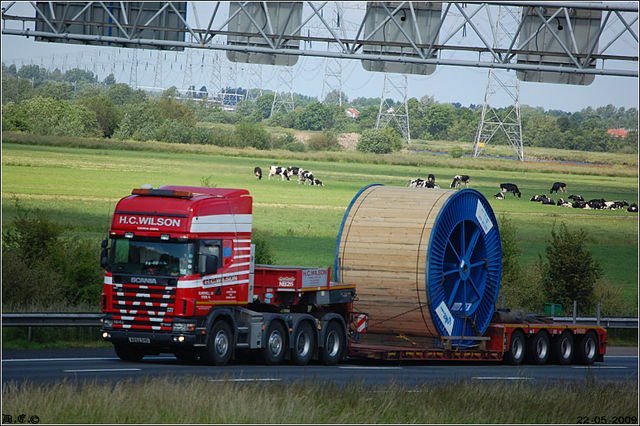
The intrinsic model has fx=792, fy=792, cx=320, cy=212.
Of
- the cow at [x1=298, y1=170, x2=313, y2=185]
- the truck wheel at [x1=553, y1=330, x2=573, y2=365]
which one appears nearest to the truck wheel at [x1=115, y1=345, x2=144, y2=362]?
the truck wheel at [x1=553, y1=330, x2=573, y2=365]

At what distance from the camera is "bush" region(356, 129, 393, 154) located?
67875 mm

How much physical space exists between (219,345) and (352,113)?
5785cm

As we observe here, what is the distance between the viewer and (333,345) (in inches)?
752

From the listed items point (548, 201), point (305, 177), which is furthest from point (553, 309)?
point (548, 201)

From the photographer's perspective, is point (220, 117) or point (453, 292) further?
point (220, 117)

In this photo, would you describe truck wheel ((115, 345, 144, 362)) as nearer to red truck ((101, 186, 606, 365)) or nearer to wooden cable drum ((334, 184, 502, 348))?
red truck ((101, 186, 606, 365))

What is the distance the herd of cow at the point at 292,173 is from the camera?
62.4 meters

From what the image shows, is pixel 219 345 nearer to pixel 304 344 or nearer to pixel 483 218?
pixel 304 344

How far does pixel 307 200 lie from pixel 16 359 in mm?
43205

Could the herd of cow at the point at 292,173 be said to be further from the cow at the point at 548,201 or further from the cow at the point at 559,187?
the cow at the point at 559,187

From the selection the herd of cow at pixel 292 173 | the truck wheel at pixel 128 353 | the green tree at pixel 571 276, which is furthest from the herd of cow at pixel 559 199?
the truck wheel at pixel 128 353

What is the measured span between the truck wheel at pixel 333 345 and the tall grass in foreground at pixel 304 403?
200 inches

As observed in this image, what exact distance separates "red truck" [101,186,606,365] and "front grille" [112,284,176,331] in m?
0.02

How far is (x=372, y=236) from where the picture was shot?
773 inches
